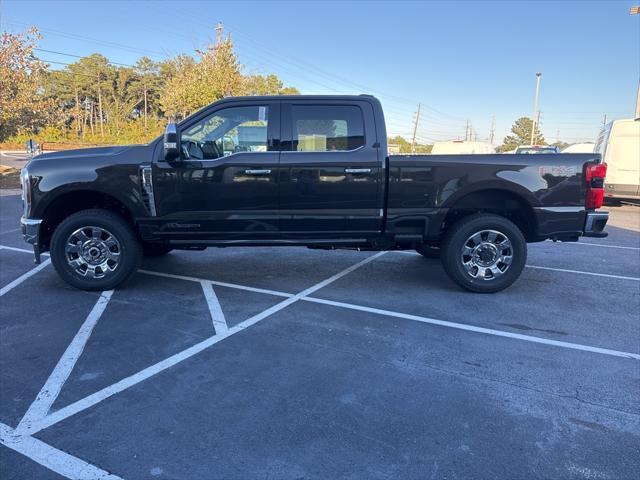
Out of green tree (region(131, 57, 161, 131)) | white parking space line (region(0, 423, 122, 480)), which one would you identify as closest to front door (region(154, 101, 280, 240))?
white parking space line (region(0, 423, 122, 480))

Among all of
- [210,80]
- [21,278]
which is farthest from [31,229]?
[210,80]

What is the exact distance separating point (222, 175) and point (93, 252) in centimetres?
169

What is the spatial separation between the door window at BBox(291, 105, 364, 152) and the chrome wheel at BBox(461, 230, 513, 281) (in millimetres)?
1714

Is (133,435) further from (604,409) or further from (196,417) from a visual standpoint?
(604,409)

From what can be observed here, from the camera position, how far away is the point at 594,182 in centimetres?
523

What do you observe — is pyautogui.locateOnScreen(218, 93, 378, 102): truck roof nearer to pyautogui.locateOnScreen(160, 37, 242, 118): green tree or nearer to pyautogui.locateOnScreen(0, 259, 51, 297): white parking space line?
pyautogui.locateOnScreen(0, 259, 51, 297): white parking space line

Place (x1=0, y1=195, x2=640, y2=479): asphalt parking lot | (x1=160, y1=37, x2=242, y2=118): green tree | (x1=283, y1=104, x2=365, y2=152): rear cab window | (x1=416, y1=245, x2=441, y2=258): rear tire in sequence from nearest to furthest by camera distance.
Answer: (x1=0, y1=195, x2=640, y2=479): asphalt parking lot, (x1=283, y1=104, x2=365, y2=152): rear cab window, (x1=416, y1=245, x2=441, y2=258): rear tire, (x1=160, y1=37, x2=242, y2=118): green tree

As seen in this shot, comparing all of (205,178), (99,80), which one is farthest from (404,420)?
(99,80)

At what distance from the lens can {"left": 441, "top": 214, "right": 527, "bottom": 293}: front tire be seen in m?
5.36

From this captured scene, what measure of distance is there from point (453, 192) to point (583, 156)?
1.46 m

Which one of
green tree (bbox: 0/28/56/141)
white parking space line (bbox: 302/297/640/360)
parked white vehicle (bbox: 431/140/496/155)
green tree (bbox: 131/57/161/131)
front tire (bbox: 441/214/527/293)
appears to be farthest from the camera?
green tree (bbox: 131/57/161/131)

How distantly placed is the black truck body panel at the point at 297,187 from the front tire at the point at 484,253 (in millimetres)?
306

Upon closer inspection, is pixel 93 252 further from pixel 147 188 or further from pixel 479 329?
pixel 479 329

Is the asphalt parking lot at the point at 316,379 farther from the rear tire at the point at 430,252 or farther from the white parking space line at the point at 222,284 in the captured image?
the rear tire at the point at 430,252
